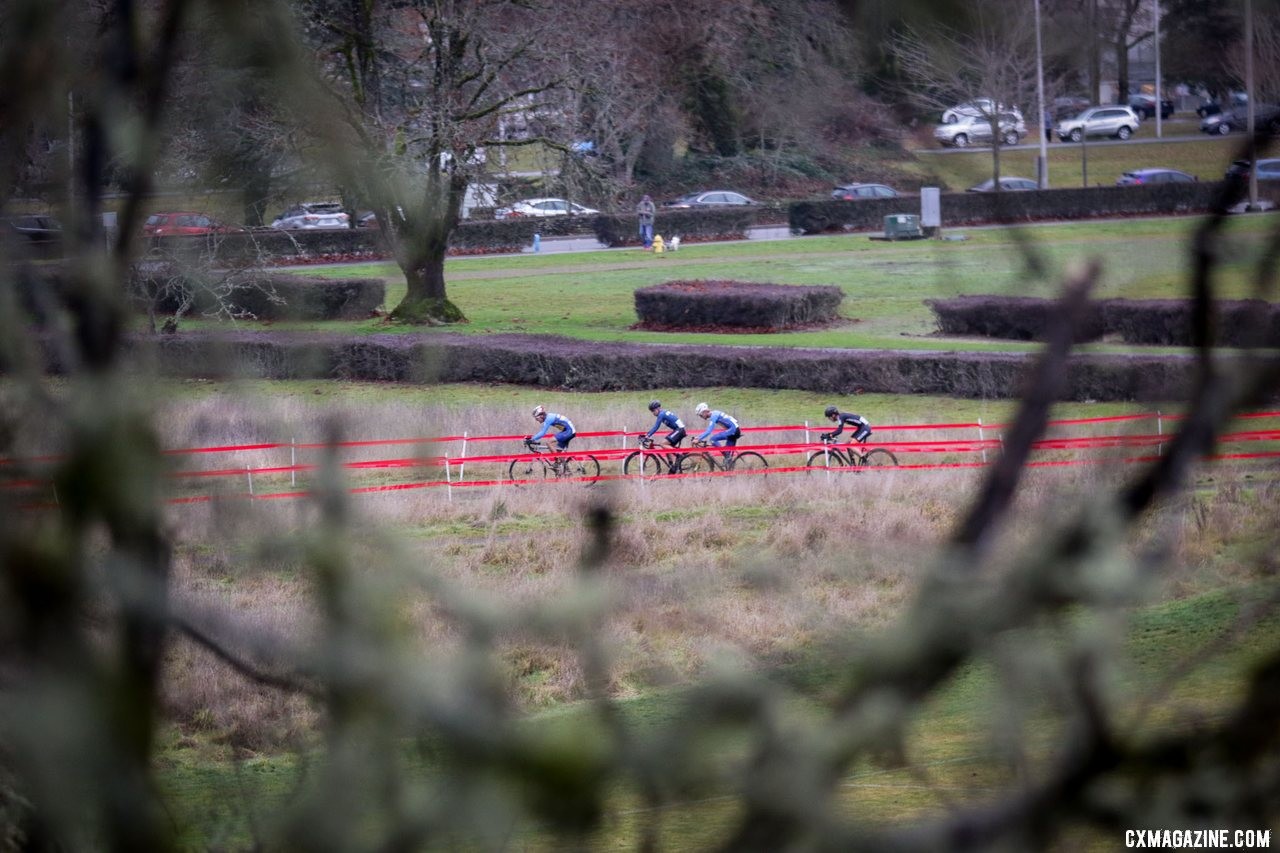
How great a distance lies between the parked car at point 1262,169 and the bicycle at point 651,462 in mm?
13363

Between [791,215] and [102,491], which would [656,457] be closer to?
[102,491]

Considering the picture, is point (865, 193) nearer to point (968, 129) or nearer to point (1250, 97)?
point (968, 129)

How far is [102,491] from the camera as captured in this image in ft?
3.06

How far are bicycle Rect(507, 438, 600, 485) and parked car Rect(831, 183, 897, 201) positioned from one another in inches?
1020

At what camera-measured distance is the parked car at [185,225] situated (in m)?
1.75

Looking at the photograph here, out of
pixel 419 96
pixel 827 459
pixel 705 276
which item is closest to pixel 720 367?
pixel 827 459

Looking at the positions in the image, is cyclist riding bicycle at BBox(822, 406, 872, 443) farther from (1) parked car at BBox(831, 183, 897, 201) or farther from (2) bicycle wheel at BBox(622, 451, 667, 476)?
(1) parked car at BBox(831, 183, 897, 201)

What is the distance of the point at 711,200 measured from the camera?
42.9 meters

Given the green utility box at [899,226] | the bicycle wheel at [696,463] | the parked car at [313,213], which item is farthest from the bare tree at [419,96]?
the green utility box at [899,226]

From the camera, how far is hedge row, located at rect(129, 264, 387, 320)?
5.32ft

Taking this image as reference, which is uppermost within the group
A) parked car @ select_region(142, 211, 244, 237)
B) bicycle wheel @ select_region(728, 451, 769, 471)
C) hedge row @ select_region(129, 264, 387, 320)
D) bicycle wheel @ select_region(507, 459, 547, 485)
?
parked car @ select_region(142, 211, 244, 237)

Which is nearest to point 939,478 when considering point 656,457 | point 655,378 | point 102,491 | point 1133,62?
point 656,457

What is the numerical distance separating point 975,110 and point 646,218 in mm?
38485

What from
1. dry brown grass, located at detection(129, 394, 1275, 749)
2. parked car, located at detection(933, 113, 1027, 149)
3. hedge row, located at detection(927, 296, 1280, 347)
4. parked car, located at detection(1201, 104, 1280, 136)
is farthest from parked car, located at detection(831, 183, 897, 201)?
parked car, located at detection(1201, 104, 1280, 136)
